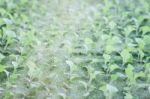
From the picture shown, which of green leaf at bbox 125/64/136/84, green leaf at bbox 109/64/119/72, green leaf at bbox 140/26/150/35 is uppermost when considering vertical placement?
green leaf at bbox 140/26/150/35

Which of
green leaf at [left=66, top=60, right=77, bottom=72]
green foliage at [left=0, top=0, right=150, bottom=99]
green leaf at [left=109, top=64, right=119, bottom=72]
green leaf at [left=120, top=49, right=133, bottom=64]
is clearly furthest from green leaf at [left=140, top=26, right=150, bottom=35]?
green leaf at [left=66, top=60, right=77, bottom=72]

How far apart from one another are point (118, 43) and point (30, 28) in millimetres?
1039

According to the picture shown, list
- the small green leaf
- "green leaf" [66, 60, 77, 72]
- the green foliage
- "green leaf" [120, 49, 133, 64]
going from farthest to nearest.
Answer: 1. the small green leaf
2. "green leaf" [120, 49, 133, 64]
3. "green leaf" [66, 60, 77, 72]
4. the green foliage

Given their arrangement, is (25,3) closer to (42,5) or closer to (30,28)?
(42,5)

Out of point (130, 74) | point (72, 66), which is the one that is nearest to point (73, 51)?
point (72, 66)

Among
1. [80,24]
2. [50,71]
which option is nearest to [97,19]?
[80,24]

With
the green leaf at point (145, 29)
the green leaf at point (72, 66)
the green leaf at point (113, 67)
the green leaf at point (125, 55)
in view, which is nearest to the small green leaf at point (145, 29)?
the green leaf at point (145, 29)

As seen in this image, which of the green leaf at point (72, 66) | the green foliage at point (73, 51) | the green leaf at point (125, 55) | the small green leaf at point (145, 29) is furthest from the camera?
the small green leaf at point (145, 29)

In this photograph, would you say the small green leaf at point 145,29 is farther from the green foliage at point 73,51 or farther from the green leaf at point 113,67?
the green leaf at point 113,67

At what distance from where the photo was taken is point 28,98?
259 cm

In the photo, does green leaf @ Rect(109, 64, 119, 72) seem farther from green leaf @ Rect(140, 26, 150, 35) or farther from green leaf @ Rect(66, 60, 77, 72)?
green leaf @ Rect(140, 26, 150, 35)

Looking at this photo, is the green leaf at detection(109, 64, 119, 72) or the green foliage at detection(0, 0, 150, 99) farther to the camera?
the green leaf at detection(109, 64, 119, 72)

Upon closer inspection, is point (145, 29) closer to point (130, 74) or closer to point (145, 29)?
point (145, 29)

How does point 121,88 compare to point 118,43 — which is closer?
point 121,88
